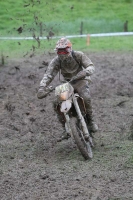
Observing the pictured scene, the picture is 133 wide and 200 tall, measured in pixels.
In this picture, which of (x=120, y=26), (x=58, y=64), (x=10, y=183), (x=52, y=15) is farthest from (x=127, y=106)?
(x=52, y=15)

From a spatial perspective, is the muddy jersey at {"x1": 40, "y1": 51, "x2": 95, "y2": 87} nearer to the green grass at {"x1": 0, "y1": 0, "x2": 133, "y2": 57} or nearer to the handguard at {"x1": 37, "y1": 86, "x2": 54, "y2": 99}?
the handguard at {"x1": 37, "y1": 86, "x2": 54, "y2": 99}

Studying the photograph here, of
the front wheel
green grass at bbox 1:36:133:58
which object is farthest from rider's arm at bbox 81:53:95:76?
green grass at bbox 1:36:133:58

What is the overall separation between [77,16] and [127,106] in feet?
83.3

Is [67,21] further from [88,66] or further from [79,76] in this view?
[79,76]

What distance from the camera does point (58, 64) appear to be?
9188 millimetres

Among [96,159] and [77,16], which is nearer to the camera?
[96,159]

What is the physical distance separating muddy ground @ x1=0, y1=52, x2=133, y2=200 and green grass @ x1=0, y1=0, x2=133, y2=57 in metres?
8.61

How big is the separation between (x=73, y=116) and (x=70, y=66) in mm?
987

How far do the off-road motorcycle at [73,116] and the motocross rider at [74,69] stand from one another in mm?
219

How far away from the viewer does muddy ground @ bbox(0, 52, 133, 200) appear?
7.09 m

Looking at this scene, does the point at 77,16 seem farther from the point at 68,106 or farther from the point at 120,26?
the point at 68,106

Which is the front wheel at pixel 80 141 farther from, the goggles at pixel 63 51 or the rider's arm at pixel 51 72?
the goggles at pixel 63 51

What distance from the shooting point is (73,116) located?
8.70 meters

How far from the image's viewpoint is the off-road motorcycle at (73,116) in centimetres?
835
